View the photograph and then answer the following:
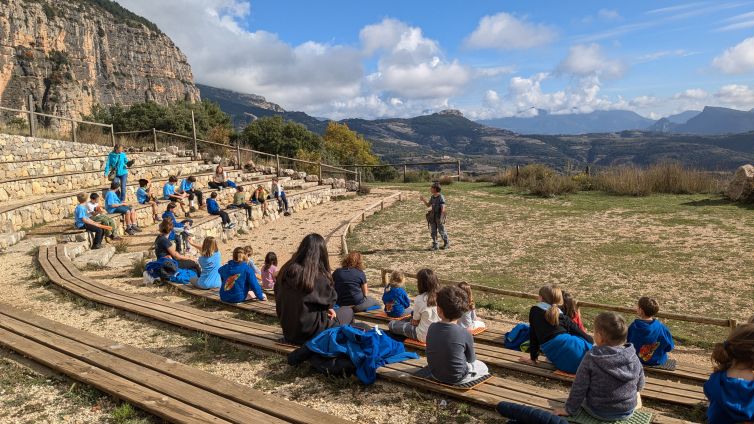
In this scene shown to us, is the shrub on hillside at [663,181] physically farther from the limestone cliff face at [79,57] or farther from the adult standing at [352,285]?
the limestone cliff face at [79,57]

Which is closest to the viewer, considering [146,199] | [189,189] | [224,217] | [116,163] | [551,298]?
[551,298]

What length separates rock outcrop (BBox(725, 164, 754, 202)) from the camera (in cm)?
1602

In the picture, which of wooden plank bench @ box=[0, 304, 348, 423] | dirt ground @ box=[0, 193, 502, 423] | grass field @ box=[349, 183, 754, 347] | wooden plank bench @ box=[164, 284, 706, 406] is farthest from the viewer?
grass field @ box=[349, 183, 754, 347]

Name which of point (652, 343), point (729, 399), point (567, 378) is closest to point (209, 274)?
point (567, 378)

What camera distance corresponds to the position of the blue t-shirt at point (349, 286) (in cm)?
635

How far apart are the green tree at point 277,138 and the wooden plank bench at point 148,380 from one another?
32.7m

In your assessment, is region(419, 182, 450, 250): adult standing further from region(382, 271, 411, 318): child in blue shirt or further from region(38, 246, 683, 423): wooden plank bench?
region(38, 246, 683, 423): wooden plank bench

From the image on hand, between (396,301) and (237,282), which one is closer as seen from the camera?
(396,301)

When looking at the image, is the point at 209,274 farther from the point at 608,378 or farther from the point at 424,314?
the point at 608,378

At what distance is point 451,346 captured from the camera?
3.78 meters

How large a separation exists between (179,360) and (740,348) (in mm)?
4319

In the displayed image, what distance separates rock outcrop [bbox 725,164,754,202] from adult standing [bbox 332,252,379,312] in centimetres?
1548

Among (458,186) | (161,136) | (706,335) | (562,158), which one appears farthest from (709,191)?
(562,158)

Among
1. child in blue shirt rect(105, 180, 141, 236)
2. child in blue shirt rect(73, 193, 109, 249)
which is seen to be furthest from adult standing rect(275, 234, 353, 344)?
child in blue shirt rect(105, 180, 141, 236)
